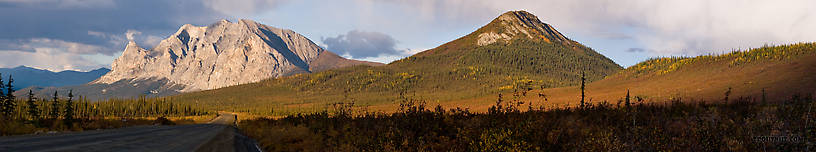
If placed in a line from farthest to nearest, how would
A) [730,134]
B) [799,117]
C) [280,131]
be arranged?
[280,131] < [799,117] < [730,134]

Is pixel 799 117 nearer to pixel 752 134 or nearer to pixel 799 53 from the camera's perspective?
pixel 752 134

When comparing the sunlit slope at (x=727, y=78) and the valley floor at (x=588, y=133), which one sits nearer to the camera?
the valley floor at (x=588, y=133)

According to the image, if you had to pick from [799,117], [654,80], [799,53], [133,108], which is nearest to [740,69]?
[799,53]

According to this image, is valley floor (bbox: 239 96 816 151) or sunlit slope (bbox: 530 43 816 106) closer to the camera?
valley floor (bbox: 239 96 816 151)

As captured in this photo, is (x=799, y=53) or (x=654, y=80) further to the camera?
(x=654, y=80)

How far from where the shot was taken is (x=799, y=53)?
114875 millimetres

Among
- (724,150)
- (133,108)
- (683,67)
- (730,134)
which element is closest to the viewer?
(724,150)

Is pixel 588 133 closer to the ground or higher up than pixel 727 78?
closer to the ground

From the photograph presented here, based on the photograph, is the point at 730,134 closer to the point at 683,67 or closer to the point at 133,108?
the point at 133,108

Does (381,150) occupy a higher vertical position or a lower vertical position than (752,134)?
lower

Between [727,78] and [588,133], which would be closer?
[588,133]

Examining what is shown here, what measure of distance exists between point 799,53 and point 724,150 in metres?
153

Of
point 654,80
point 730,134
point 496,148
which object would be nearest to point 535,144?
point 496,148

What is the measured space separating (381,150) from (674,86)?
132445mm
